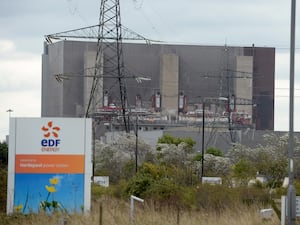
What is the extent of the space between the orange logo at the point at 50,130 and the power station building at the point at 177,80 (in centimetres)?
10786

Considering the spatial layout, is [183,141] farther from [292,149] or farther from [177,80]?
[292,149]

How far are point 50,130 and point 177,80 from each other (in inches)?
4533

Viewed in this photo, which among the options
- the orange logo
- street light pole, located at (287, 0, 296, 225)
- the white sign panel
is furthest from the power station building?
street light pole, located at (287, 0, 296, 225)

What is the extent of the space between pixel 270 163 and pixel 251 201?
2970 centimetres

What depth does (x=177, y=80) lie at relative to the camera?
455ft

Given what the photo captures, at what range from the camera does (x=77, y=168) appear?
24.3 m

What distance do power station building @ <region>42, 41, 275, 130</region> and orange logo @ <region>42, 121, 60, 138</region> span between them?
107859mm

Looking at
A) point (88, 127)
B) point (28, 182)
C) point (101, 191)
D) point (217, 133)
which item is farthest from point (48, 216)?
point (217, 133)

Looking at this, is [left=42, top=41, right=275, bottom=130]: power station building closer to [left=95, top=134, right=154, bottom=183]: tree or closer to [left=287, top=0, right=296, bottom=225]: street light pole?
[left=95, top=134, right=154, bottom=183]: tree

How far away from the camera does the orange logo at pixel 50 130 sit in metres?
24.0

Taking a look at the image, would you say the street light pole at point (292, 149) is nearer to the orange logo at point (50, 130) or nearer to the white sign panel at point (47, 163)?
the white sign panel at point (47, 163)

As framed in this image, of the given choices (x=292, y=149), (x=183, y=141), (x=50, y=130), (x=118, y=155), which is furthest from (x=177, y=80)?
(x=292, y=149)

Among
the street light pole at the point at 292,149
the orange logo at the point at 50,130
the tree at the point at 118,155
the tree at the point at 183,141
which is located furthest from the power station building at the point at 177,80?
A: the street light pole at the point at 292,149

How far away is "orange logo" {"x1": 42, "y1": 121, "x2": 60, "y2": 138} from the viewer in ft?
78.7
